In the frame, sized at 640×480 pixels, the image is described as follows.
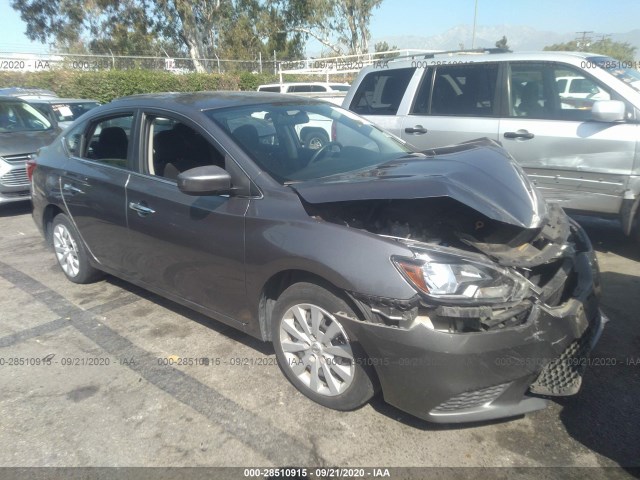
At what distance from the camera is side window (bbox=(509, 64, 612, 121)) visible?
536 cm

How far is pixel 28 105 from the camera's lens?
9477mm

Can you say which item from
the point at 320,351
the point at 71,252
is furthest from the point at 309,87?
the point at 320,351

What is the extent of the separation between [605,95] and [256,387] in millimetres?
4387

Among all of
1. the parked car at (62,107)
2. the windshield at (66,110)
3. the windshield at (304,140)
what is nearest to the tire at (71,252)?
the windshield at (304,140)

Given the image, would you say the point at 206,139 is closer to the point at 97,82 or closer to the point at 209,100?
the point at 209,100

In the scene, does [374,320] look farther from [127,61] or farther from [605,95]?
[127,61]

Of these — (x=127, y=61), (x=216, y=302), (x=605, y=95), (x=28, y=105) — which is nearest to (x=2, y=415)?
(x=216, y=302)

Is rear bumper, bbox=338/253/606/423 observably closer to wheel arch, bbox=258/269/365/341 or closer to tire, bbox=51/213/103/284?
wheel arch, bbox=258/269/365/341

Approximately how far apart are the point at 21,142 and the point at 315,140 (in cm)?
645

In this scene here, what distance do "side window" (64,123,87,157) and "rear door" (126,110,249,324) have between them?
1083 millimetres

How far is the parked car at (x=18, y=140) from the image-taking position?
25.8ft

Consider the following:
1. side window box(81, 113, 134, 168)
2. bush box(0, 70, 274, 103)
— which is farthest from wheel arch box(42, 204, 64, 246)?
bush box(0, 70, 274, 103)

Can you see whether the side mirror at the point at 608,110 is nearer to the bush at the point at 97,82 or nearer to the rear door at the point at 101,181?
the rear door at the point at 101,181

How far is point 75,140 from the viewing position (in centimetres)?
481
